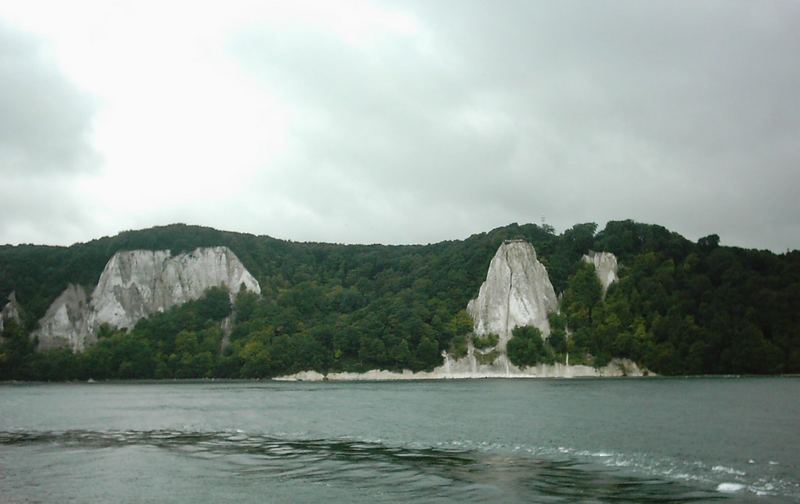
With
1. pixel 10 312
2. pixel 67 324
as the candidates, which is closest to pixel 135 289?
pixel 67 324

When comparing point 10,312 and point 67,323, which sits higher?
point 10,312

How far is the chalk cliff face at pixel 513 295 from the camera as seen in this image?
14100 centimetres

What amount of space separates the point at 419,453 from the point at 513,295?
366 feet

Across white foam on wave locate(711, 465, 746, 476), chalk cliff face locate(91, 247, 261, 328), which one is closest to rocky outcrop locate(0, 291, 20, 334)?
chalk cliff face locate(91, 247, 261, 328)

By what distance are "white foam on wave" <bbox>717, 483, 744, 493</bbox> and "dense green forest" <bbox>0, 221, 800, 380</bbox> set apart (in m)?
101

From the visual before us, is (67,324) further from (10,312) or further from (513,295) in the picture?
(513,295)

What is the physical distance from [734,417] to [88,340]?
147 metres

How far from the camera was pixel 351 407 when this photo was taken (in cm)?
6344

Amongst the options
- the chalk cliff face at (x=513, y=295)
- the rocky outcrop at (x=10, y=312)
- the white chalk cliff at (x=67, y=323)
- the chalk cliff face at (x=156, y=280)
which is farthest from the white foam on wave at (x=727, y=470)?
the rocky outcrop at (x=10, y=312)

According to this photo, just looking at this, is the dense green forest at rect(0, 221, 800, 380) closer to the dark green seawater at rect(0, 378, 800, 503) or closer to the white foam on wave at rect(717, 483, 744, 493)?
the dark green seawater at rect(0, 378, 800, 503)

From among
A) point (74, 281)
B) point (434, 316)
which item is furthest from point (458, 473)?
point (74, 281)

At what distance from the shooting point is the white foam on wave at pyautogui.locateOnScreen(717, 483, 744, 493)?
24.4m

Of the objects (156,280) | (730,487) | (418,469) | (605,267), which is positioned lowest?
(418,469)

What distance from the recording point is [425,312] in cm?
14775
